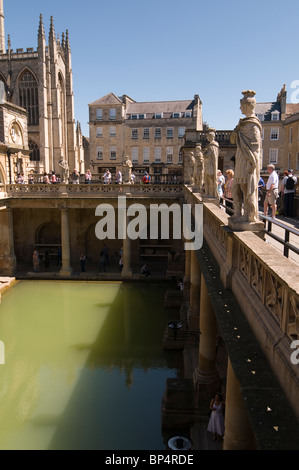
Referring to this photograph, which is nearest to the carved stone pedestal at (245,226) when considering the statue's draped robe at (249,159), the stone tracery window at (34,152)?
the statue's draped robe at (249,159)

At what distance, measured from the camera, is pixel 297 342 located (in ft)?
12.8

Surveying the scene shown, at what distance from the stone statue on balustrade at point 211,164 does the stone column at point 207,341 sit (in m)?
3.39

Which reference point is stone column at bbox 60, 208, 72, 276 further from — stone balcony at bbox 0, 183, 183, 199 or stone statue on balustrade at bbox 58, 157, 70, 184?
stone statue on balustrade at bbox 58, 157, 70, 184

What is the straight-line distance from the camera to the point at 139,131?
180 ft

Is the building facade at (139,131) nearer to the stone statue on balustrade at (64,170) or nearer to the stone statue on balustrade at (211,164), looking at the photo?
the stone statue on balustrade at (64,170)

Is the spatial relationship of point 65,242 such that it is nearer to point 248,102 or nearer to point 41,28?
point 248,102

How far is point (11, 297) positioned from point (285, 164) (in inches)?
1125

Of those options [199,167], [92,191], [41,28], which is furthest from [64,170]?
[41,28]

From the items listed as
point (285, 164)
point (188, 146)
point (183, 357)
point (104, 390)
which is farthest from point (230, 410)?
point (285, 164)

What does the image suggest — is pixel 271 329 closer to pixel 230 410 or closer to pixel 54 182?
pixel 230 410

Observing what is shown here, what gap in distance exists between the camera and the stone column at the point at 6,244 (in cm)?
2747

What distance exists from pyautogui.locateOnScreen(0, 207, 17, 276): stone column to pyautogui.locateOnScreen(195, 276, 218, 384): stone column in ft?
63.3

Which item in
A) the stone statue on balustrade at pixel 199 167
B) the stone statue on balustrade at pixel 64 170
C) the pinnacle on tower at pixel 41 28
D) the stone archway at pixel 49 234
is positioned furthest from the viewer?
the pinnacle on tower at pixel 41 28

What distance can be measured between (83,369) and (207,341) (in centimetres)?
594
